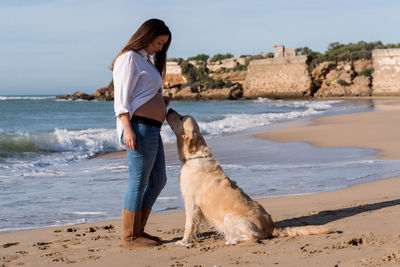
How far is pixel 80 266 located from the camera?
3244 mm

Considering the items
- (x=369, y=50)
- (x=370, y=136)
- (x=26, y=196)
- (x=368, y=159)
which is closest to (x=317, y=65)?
(x=369, y=50)

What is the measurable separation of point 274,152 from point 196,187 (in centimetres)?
657

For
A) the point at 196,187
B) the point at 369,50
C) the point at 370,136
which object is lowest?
the point at 370,136

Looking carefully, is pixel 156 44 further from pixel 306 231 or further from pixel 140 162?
pixel 306 231

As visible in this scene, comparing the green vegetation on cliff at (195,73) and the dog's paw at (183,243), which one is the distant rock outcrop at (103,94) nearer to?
the green vegetation on cliff at (195,73)

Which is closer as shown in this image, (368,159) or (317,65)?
(368,159)

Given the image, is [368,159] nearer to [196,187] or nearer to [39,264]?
[196,187]

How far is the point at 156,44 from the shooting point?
376 centimetres

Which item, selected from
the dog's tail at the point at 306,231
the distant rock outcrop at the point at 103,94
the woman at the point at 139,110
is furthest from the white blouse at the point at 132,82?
the distant rock outcrop at the point at 103,94

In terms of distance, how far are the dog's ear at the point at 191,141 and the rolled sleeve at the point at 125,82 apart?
1.83 feet

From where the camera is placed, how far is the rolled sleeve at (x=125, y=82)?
3.53 meters

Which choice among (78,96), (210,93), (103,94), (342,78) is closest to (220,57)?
(210,93)

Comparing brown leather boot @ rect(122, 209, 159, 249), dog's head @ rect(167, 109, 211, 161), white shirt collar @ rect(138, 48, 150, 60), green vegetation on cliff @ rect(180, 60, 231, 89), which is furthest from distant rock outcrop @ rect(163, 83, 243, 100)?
→ brown leather boot @ rect(122, 209, 159, 249)

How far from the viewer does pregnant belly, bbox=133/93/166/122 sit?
364 centimetres
